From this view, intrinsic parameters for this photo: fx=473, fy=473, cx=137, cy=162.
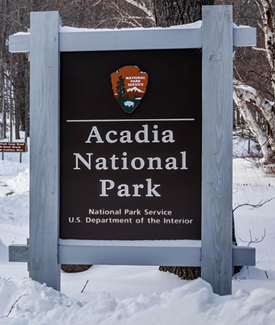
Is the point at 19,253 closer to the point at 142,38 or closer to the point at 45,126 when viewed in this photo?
the point at 45,126

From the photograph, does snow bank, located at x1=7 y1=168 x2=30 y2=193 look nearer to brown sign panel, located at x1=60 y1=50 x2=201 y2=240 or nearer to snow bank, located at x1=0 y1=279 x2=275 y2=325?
brown sign panel, located at x1=60 y1=50 x2=201 y2=240

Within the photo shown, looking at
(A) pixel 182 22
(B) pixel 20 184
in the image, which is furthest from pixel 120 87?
(B) pixel 20 184

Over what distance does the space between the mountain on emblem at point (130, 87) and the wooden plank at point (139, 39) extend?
0.17 metres

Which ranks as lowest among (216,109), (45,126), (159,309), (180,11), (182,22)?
(159,309)

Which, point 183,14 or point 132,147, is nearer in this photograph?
point 132,147

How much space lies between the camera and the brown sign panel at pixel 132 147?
3.25 metres

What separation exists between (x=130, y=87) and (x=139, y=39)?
1.10 feet

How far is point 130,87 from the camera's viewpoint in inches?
128

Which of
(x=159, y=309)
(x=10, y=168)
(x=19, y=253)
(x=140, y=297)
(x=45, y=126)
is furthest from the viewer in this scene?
(x=10, y=168)

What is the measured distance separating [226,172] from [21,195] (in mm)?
10068

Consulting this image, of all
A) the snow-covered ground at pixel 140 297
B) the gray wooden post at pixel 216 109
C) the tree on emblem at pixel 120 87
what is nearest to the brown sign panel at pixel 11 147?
the snow-covered ground at pixel 140 297

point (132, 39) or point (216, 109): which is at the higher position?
point (132, 39)

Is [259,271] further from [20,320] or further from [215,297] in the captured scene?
[20,320]

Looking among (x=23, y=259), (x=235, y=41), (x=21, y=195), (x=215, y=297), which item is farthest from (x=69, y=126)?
(x=21, y=195)
